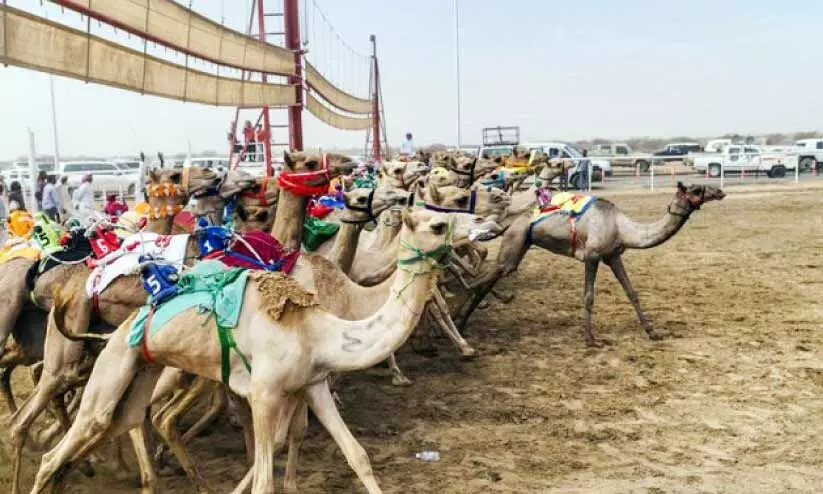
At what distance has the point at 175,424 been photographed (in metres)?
6.06

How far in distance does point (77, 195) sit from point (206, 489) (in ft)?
47.2

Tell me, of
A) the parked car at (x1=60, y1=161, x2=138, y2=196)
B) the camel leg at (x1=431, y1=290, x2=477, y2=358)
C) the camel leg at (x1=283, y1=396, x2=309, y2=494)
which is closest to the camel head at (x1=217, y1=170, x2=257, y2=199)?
the camel leg at (x1=283, y1=396, x2=309, y2=494)

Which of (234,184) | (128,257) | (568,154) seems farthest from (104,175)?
(128,257)

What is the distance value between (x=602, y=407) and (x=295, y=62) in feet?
29.5

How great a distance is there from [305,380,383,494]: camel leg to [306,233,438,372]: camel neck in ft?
0.76

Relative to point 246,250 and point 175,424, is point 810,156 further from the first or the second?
point 175,424

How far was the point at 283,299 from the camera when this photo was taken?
4.88 m

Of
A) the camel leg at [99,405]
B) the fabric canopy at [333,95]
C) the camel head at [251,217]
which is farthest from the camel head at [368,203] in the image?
the fabric canopy at [333,95]

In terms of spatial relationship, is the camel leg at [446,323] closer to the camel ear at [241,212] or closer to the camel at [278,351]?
the camel ear at [241,212]

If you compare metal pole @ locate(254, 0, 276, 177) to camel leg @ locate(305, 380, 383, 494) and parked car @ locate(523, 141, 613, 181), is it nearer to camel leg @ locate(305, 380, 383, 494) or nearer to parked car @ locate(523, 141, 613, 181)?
camel leg @ locate(305, 380, 383, 494)

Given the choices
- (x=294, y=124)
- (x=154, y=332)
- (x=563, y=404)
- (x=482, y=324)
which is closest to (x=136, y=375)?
(x=154, y=332)

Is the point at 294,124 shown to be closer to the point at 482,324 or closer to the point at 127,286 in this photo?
the point at 482,324

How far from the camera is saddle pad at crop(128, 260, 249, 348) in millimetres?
4898

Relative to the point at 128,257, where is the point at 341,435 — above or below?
below
